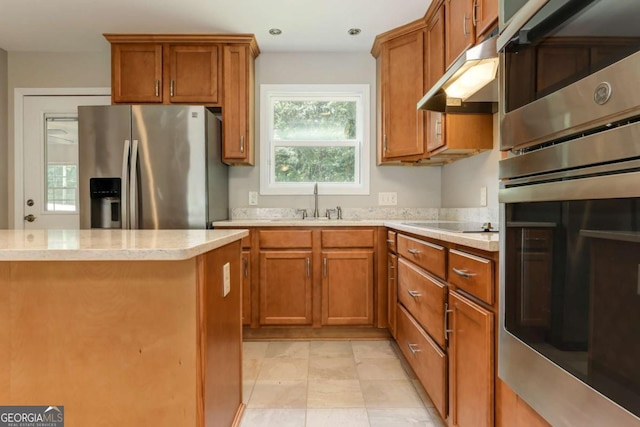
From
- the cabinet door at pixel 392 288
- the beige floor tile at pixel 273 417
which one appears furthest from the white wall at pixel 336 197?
the beige floor tile at pixel 273 417

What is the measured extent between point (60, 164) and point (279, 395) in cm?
295

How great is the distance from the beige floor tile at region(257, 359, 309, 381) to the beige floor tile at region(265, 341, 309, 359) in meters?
0.07

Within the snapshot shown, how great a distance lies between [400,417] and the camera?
174 centimetres

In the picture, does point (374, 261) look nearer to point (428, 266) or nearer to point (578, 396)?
point (428, 266)

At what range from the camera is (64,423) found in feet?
3.36

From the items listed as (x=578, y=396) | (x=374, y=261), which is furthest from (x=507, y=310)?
(x=374, y=261)

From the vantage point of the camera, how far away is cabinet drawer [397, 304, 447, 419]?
1531 millimetres

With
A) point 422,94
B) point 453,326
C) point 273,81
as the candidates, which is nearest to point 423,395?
point 453,326

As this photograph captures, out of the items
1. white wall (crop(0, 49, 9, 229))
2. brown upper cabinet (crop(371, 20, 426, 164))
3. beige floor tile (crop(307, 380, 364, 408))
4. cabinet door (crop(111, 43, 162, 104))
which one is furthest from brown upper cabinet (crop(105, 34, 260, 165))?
beige floor tile (crop(307, 380, 364, 408))

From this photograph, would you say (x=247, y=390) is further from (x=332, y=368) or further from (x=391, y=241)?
(x=391, y=241)

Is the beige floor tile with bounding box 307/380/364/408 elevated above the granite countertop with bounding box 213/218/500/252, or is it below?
below

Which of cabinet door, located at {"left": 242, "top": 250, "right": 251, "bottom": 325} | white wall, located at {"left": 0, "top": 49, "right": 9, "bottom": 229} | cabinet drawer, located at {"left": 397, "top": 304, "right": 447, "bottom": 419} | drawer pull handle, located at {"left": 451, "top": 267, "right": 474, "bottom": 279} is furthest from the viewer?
white wall, located at {"left": 0, "top": 49, "right": 9, "bottom": 229}

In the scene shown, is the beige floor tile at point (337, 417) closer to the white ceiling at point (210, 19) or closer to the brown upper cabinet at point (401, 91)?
the brown upper cabinet at point (401, 91)

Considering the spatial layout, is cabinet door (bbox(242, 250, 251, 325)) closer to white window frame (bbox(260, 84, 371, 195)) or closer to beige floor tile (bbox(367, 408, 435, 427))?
white window frame (bbox(260, 84, 371, 195))
